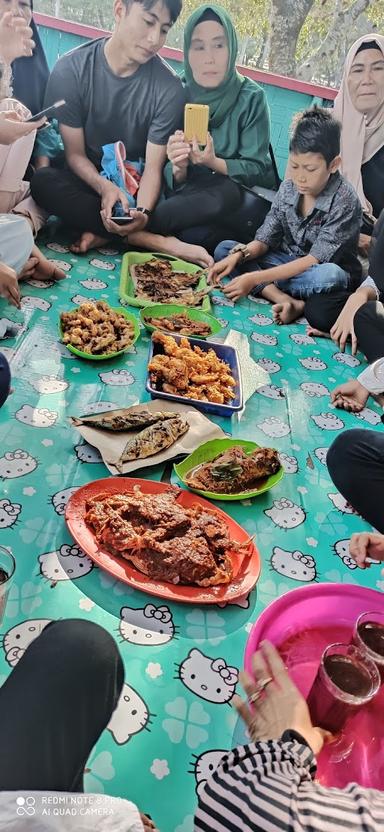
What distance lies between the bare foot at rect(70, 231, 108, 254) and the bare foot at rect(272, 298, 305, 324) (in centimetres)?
159

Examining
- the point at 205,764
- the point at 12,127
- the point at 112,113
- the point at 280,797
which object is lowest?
the point at 205,764

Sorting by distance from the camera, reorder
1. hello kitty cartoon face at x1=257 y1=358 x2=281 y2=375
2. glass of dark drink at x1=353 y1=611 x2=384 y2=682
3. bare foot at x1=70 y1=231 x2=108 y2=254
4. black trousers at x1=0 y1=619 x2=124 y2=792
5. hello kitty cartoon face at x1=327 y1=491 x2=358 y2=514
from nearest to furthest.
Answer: black trousers at x1=0 y1=619 x2=124 y2=792, glass of dark drink at x1=353 y1=611 x2=384 y2=682, hello kitty cartoon face at x1=327 y1=491 x2=358 y2=514, hello kitty cartoon face at x1=257 y1=358 x2=281 y2=375, bare foot at x1=70 y1=231 x2=108 y2=254

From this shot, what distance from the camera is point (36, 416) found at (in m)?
2.54

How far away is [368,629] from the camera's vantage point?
152 cm

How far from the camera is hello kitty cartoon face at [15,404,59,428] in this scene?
2.49m

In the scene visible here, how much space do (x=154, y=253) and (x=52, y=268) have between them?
1.10m

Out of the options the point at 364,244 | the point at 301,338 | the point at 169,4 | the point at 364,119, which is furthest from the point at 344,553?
the point at 169,4

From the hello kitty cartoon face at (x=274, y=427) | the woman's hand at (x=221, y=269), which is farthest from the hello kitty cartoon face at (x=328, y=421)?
the woman's hand at (x=221, y=269)

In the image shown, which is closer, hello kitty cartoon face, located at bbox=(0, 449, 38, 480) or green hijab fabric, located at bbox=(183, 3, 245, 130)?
hello kitty cartoon face, located at bbox=(0, 449, 38, 480)

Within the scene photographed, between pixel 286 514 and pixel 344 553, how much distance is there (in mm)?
277

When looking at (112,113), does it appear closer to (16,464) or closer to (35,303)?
(35,303)

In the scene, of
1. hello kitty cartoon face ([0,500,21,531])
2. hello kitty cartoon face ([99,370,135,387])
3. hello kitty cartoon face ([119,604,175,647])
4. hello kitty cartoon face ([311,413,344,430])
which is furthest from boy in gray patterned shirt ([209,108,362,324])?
hello kitty cartoon face ([119,604,175,647])

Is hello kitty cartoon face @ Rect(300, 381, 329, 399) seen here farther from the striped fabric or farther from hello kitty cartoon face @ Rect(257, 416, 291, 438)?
the striped fabric

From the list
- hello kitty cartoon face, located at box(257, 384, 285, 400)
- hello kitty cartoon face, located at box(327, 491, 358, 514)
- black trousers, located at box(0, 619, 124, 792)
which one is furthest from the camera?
hello kitty cartoon face, located at box(257, 384, 285, 400)
